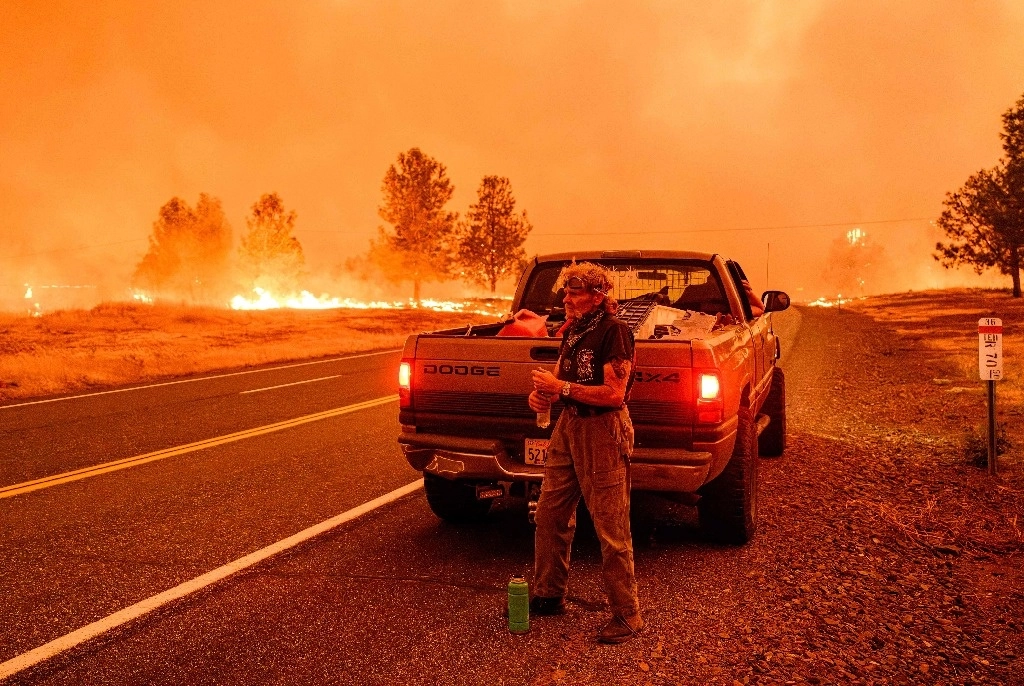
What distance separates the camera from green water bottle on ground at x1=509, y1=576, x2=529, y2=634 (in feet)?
12.9

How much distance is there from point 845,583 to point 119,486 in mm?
6097

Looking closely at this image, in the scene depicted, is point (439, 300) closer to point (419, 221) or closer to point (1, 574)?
point (419, 221)

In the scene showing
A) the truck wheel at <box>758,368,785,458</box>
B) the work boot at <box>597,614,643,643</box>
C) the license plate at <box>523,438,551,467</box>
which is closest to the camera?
the work boot at <box>597,614,643,643</box>

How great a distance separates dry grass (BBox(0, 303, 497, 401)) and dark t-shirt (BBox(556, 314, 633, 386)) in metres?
14.6

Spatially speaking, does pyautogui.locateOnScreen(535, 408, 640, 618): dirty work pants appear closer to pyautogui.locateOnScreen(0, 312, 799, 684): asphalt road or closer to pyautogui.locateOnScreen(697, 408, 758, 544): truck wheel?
pyautogui.locateOnScreen(0, 312, 799, 684): asphalt road

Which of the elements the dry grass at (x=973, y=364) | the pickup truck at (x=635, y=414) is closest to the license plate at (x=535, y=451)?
the pickup truck at (x=635, y=414)

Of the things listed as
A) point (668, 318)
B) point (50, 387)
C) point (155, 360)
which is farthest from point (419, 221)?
point (668, 318)

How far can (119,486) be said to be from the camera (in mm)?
7180

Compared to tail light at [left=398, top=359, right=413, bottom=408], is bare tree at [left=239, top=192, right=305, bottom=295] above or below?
above

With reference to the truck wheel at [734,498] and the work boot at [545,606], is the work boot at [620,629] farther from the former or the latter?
the truck wheel at [734,498]

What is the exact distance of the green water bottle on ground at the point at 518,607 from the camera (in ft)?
12.9

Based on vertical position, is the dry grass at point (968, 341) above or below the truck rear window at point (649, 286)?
below

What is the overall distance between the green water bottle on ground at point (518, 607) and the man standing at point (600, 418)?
387 millimetres

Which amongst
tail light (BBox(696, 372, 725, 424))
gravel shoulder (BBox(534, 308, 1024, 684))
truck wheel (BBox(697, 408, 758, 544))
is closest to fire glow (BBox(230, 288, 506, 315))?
gravel shoulder (BBox(534, 308, 1024, 684))
